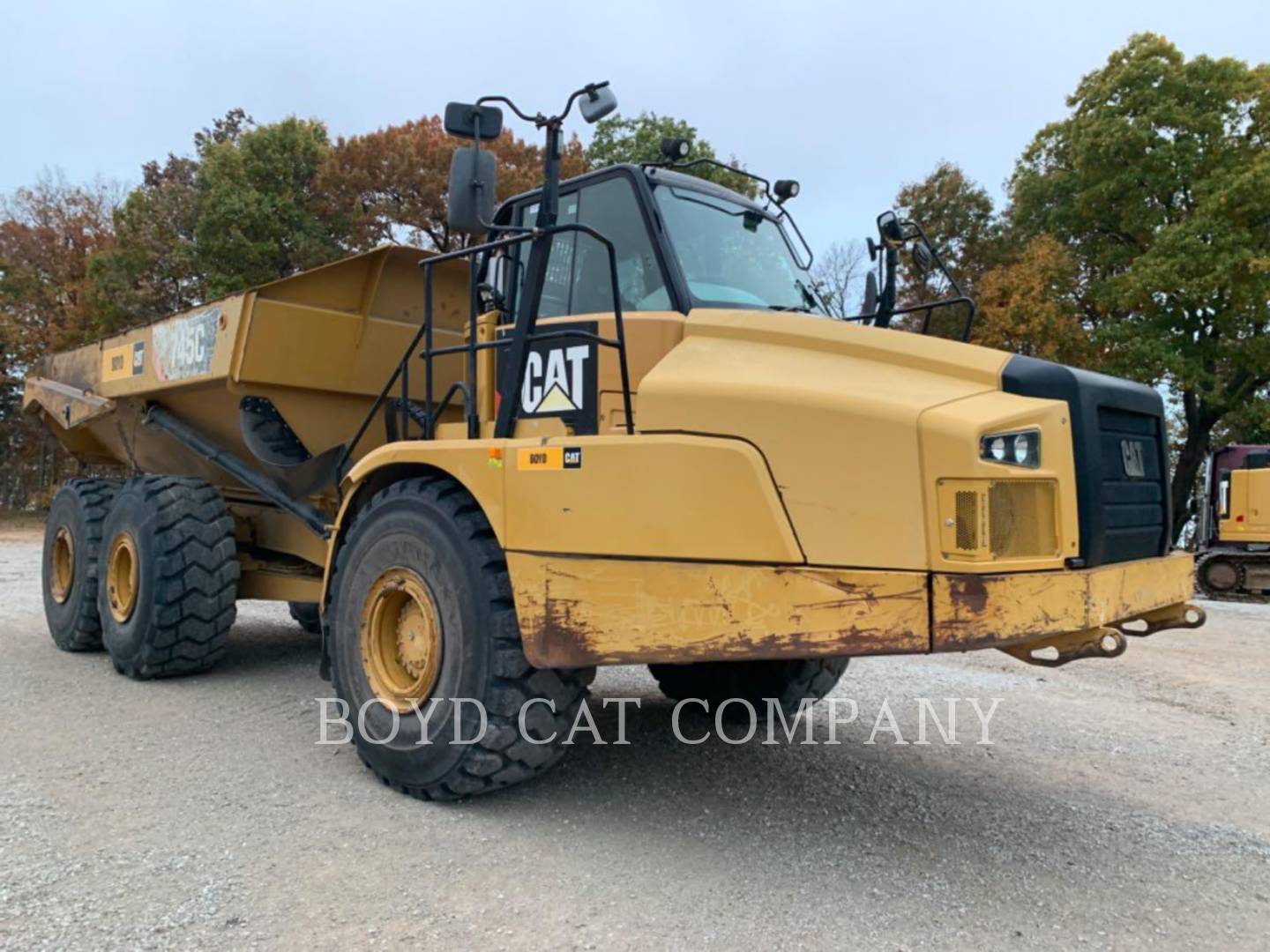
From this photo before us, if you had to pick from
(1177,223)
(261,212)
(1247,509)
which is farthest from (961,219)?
(261,212)

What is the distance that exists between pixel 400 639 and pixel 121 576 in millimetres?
3378

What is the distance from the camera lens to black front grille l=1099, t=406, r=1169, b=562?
3.19 metres

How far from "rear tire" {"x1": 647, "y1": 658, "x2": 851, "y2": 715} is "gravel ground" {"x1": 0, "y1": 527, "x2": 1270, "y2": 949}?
21 cm

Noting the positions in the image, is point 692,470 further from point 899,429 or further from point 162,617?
point 162,617

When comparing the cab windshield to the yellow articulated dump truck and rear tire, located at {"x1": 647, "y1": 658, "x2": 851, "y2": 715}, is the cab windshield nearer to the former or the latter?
the yellow articulated dump truck

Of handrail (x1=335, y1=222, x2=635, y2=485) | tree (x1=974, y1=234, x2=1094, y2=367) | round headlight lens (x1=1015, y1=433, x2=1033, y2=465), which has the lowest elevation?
round headlight lens (x1=1015, y1=433, x2=1033, y2=465)

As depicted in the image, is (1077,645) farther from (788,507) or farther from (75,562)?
(75,562)

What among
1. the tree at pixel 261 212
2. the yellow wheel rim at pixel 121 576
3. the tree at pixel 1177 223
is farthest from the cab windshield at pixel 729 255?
the tree at pixel 261 212

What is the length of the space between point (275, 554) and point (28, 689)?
5.56ft

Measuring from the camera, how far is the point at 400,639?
13.5 ft

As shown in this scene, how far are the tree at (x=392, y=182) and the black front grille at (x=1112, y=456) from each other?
2144cm

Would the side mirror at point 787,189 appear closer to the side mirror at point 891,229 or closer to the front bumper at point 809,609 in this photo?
the side mirror at point 891,229

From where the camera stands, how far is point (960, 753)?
15.5 feet

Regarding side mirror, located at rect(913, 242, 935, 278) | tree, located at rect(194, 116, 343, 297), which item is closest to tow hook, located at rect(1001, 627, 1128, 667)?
side mirror, located at rect(913, 242, 935, 278)
